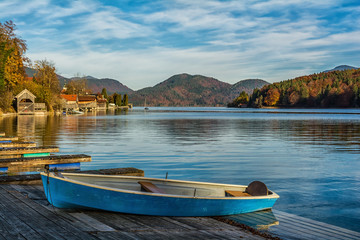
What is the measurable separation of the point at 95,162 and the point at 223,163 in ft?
25.8

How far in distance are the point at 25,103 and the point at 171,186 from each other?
92.0 meters

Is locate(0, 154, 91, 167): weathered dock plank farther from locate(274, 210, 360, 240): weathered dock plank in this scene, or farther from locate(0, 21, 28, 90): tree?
locate(0, 21, 28, 90): tree

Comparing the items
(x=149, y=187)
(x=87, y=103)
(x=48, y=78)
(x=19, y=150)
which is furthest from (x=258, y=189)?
(x=87, y=103)

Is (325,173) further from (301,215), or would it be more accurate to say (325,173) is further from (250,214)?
(250,214)

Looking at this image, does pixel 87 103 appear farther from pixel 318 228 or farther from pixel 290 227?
pixel 318 228

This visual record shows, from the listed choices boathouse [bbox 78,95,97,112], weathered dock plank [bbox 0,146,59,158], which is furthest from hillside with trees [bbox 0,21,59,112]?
weathered dock plank [bbox 0,146,59,158]

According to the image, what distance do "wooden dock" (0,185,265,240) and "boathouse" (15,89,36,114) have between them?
87.9m

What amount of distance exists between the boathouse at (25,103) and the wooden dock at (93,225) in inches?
3459

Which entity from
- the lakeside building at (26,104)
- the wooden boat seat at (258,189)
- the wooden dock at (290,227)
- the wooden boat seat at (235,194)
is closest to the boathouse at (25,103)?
the lakeside building at (26,104)

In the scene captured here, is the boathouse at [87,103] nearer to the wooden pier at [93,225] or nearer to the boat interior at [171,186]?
the boat interior at [171,186]

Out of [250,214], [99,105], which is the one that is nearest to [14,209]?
[250,214]

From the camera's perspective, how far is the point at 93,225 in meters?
8.68

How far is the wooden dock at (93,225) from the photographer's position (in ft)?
26.2

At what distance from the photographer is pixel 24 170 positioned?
17734 mm
